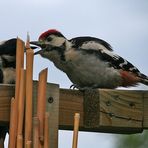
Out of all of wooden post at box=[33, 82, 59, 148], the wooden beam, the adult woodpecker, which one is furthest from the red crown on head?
wooden post at box=[33, 82, 59, 148]

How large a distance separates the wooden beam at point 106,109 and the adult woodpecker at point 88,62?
1.92 m

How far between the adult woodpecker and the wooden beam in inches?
75.6

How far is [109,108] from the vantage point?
120 inches

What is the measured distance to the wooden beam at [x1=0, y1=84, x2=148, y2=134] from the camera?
9.52ft

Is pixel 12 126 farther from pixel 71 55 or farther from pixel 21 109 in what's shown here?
pixel 71 55

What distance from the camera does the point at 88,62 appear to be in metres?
5.28

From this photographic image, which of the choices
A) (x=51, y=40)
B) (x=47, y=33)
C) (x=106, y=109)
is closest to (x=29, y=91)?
(x=106, y=109)

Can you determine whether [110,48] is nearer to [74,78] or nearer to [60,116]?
[74,78]

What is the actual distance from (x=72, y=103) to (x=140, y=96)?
0.48 metres

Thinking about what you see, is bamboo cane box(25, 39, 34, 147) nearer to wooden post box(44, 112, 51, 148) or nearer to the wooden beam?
wooden post box(44, 112, 51, 148)

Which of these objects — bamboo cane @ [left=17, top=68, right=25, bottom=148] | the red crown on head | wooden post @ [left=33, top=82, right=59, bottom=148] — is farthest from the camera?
the red crown on head

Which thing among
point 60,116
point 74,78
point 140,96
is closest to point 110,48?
point 74,78

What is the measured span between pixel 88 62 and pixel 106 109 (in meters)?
2.26

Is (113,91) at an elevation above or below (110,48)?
below
